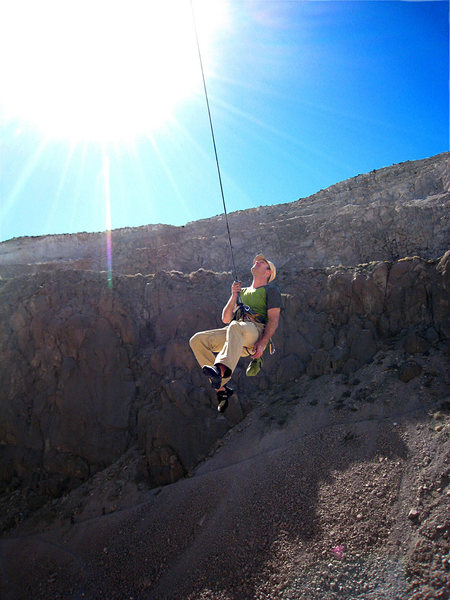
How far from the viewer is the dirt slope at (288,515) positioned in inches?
324

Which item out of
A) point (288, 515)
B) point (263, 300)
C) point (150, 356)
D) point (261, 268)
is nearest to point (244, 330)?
point (263, 300)

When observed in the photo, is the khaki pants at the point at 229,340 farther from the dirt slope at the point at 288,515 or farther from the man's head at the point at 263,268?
the dirt slope at the point at 288,515

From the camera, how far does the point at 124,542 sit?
10555 mm

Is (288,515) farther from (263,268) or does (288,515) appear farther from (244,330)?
(263,268)

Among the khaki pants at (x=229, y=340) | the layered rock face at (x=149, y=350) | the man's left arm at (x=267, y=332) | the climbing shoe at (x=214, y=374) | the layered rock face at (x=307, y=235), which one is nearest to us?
the climbing shoe at (x=214, y=374)

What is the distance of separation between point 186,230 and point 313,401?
29.1 metres

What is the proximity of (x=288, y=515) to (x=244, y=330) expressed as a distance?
261 inches

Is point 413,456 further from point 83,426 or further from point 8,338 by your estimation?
point 8,338

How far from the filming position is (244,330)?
575 centimetres

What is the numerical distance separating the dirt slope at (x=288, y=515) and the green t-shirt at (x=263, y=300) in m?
6.18

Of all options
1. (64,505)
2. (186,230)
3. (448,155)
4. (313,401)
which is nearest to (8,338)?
(64,505)

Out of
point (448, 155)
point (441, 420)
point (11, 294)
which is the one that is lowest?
point (441, 420)

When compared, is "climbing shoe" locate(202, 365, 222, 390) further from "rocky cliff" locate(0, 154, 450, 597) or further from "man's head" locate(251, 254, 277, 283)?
"rocky cliff" locate(0, 154, 450, 597)

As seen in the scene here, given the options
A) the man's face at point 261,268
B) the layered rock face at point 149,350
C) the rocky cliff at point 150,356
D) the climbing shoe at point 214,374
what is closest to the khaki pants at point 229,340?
the climbing shoe at point 214,374
